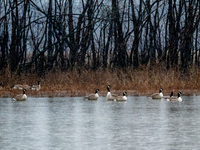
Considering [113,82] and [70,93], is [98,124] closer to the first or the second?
[70,93]

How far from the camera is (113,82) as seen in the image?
78.2 ft

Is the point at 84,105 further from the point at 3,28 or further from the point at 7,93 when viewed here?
the point at 3,28

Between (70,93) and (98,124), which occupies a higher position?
(70,93)

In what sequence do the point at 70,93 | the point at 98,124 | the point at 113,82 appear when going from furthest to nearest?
the point at 113,82 < the point at 70,93 < the point at 98,124

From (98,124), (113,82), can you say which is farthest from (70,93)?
(98,124)

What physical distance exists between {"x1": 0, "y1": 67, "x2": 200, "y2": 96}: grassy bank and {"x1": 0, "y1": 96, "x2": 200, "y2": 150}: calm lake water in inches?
150

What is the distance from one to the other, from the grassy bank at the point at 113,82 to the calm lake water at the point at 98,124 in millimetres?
3812

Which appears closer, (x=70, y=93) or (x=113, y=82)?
(x=70, y=93)

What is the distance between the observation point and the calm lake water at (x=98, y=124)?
9430 mm

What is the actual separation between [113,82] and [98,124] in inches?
458

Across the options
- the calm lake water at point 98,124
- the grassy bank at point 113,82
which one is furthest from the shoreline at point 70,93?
the calm lake water at point 98,124

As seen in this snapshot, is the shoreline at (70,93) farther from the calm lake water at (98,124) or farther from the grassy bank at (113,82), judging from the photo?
the calm lake water at (98,124)

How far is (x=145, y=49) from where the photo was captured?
35.2 m

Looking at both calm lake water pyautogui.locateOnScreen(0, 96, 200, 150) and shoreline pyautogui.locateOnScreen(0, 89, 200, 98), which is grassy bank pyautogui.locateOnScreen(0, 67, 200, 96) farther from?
calm lake water pyautogui.locateOnScreen(0, 96, 200, 150)
